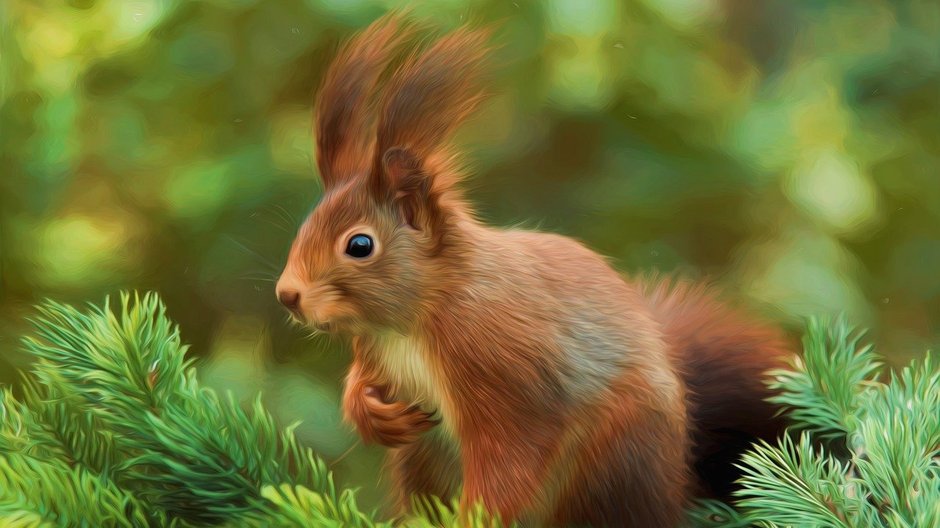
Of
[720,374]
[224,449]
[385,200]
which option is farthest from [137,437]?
[720,374]

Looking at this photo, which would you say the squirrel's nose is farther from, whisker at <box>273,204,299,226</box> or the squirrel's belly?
whisker at <box>273,204,299,226</box>

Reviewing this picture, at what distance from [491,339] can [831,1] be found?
1.44ft

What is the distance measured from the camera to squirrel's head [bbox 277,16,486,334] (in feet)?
1.49

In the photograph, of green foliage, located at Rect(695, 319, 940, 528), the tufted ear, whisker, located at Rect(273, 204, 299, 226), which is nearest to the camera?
green foliage, located at Rect(695, 319, 940, 528)

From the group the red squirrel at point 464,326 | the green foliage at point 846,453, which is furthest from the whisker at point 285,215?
the green foliage at point 846,453

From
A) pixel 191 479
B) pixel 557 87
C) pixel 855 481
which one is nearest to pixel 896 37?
pixel 557 87

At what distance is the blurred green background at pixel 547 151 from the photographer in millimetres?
691

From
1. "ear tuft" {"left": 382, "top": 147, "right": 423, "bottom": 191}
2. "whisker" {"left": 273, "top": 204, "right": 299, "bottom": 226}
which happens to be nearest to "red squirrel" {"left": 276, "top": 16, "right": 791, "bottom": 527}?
"ear tuft" {"left": 382, "top": 147, "right": 423, "bottom": 191}

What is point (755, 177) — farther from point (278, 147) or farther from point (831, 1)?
point (278, 147)

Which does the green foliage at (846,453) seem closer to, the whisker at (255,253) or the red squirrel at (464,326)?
the red squirrel at (464,326)

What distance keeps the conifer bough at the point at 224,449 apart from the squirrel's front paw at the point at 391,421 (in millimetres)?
35

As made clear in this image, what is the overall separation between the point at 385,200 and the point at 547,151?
0.82ft

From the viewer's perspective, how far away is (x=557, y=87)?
699mm

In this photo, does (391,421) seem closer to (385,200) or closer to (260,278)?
(385,200)
